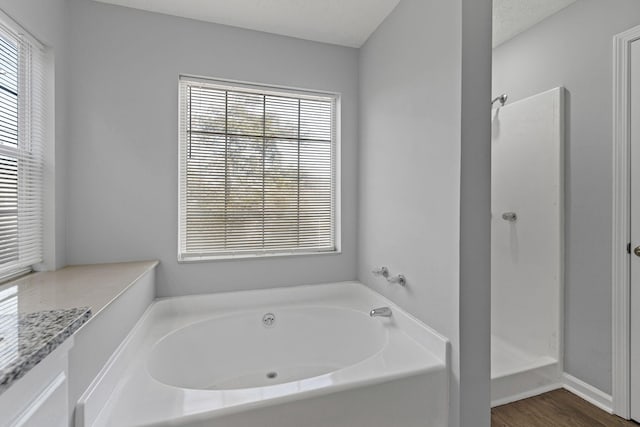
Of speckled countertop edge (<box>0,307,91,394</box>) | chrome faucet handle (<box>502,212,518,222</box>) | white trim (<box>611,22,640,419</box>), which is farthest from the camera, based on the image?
chrome faucet handle (<box>502,212,518,222</box>)

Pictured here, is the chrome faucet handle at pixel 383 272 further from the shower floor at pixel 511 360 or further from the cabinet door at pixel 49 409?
the cabinet door at pixel 49 409

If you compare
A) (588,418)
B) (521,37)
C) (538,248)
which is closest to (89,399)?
(588,418)

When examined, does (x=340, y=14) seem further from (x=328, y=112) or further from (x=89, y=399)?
(x=89, y=399)

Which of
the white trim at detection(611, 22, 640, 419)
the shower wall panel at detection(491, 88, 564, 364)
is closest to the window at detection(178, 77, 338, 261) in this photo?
the shower wall panel at detection(491, 88, 564, 364)

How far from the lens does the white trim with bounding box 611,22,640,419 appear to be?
1773 millimetres

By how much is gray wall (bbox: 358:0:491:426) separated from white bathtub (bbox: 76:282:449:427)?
147mm

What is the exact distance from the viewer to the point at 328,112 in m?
2.47

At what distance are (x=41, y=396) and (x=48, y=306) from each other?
0.40 m

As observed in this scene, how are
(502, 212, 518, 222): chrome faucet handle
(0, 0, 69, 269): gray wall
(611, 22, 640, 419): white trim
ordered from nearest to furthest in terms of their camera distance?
(0, 0, 69, 269): gray wall, (611, 22, 640, 419): white trim, (502, 212, 518, 222): chrome faucet handle

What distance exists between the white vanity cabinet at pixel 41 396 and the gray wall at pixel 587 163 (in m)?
2.68

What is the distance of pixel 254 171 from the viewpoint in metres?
2.27

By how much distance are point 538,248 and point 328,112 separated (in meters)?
1.88

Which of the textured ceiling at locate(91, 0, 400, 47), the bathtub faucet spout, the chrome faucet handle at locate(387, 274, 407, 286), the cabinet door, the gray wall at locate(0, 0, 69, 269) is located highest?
the textured ceiling at locate(91, 0, 400, 47)

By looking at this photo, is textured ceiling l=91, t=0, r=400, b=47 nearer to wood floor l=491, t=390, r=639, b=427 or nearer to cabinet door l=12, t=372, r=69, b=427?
cabinet door l=12, t=372, r=69, b=427
